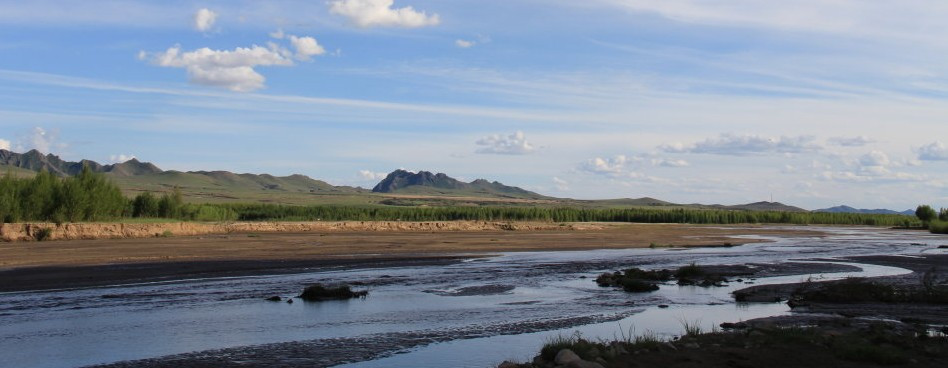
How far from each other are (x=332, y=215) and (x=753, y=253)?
9338 cm

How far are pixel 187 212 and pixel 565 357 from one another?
97634 millimetres

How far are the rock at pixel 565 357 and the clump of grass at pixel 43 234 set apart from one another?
64.1 metres

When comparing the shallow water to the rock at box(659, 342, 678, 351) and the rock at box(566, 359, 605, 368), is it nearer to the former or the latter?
the rock at box(659, 342, 678, 351)

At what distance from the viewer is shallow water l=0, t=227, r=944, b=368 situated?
1827 cm

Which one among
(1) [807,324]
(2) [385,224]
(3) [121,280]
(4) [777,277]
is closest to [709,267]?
(4) [777,277]

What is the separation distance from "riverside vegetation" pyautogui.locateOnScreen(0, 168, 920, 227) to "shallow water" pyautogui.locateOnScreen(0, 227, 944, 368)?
4871cm

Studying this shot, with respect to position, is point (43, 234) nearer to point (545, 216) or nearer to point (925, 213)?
point (545, 216)

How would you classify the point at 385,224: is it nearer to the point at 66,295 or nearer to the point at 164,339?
the point at 66,295

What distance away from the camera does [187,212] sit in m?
104

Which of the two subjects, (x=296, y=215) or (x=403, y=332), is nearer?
(x=403, y=332)

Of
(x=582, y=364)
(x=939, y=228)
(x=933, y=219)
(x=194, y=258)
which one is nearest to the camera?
(x=582, y=364)

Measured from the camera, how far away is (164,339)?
771 inches

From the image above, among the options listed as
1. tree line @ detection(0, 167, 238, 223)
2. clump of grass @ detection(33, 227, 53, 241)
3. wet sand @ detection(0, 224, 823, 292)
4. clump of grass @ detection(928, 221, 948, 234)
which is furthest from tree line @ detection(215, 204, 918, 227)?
wet sand @ detection(0, 224, 823, 292)

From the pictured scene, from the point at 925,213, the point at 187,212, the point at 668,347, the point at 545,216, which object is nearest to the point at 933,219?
the point at 925,213
